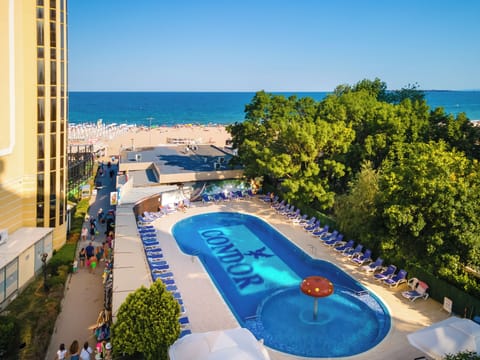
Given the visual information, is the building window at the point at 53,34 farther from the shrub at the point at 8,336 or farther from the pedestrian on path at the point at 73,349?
the pedestrian on path at the point at 73,349

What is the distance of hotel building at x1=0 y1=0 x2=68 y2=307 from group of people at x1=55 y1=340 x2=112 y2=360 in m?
4.51

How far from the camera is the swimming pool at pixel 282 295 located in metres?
14.2

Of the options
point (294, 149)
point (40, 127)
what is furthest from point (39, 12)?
point (294, 149)

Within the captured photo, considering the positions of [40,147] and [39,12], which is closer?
[39,12]

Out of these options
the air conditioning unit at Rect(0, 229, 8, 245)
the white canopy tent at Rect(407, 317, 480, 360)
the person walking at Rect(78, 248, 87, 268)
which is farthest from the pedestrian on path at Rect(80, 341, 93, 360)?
the white canopy tent at Rect(407, 317, 480, 360)

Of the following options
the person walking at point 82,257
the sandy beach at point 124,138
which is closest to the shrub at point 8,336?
the person walking at point 82,257

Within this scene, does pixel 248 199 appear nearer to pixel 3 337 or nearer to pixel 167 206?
pixel 167 206

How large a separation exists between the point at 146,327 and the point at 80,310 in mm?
5926

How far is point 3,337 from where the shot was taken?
1111 cm

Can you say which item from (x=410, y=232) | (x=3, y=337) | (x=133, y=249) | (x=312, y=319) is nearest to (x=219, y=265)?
(x=133, y=249)

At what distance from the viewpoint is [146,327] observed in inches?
422

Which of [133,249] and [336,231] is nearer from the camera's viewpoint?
[133,249]

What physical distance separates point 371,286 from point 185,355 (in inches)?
384

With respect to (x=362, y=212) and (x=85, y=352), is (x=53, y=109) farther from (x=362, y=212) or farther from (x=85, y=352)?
(x=362, y=212)
